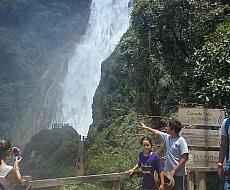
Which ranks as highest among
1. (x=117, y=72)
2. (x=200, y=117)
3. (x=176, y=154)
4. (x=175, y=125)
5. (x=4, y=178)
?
(x=117, y=72)

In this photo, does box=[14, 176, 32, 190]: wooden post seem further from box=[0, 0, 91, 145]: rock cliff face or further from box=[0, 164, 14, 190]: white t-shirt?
box=[0, 0, 91, 145]: rock cliff face

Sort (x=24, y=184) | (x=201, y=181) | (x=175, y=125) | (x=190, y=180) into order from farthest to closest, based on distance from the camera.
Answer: (x=190, y=180) → (x=201, y=181) → (x=175, y=125) → (x=24, y=184)

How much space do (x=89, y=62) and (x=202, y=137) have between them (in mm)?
28711

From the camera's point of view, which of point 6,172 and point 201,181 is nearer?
point 6,172

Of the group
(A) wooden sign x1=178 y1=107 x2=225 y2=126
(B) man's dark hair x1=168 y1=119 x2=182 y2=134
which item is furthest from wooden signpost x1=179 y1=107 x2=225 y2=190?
(B) man's dark hair x1=168 y1=119 x2=182 y2=134

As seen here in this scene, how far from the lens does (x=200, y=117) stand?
16.3 feet

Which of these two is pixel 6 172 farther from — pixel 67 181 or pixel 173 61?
pixel 173 61

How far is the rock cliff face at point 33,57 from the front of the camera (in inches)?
1394

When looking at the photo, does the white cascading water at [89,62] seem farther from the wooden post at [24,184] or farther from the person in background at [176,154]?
the wooden post at [24,184]

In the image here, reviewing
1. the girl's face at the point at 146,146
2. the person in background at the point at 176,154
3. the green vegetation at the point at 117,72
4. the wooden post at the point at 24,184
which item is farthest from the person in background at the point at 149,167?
the green vegetation at the point at 117,72

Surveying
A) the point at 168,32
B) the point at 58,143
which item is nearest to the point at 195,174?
the point at 168,32

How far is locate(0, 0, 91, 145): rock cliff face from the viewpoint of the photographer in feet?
116

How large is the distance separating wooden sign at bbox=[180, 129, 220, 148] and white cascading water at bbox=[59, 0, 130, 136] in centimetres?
Answer: 2593

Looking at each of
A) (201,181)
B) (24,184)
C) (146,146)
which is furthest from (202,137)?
(24,184)
